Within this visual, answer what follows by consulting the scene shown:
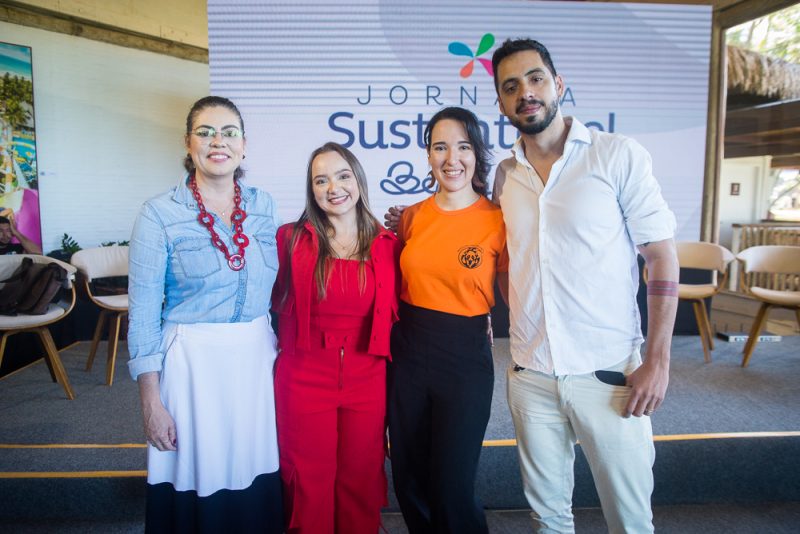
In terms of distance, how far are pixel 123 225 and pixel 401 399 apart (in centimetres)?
555

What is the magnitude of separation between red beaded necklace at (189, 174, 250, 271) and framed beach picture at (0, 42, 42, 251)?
189 inches

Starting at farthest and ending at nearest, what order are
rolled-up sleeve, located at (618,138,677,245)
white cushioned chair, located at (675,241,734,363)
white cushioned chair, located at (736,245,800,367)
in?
white cushioned chair, located at (675,241,734,363), white cushioned chair, located at (736,245,800,367), rolled-up sleeve, located at (618,138,677,245)

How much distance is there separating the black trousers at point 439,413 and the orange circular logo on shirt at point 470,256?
0.17 metres

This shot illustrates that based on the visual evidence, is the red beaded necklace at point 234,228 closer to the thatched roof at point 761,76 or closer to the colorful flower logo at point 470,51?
the colorful flower logo at point 470,51

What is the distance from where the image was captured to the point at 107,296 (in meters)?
3.94

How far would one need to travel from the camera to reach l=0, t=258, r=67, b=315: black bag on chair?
3.31 meters

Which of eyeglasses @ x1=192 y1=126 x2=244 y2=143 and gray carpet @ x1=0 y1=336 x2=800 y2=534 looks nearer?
eyeglasses @ x1=192 y1=126 x2=244 y2=143

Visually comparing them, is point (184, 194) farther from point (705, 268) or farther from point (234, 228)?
point (705, 268)

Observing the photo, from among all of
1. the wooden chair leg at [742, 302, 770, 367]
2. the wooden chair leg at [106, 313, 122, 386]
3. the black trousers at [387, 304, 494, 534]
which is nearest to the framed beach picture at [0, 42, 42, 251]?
the wooden chair leg at [106, 313, 122, 386]

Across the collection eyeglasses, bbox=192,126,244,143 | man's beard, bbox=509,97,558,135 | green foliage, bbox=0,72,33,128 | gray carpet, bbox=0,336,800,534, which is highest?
green foliage, bbox=0,72,33,128

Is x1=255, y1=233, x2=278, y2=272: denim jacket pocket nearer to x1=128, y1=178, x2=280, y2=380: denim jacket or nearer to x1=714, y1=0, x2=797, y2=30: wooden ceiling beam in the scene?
x1=128, y1=178, x2=280, y2=380: denim jacket

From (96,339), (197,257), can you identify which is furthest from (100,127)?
(197,257)

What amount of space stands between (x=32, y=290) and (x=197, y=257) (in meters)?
2.70

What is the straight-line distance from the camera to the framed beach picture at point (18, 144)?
5.02 metres
